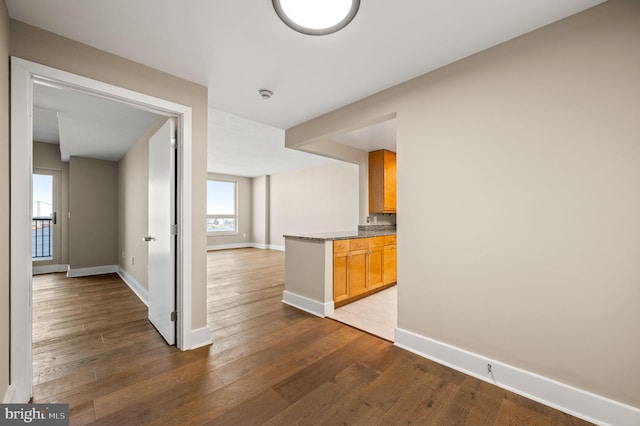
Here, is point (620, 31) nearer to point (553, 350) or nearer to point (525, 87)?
point (525, 87)

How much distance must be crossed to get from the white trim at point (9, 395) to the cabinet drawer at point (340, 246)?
8.61 ft

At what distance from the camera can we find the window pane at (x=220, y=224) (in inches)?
345

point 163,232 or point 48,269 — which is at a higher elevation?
point 163,232

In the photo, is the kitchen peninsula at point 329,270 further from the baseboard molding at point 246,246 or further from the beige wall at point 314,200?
the baseboard molding at point 246,246

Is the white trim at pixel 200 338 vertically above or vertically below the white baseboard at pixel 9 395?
below

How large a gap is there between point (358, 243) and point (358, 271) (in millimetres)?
382

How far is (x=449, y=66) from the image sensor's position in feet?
6.73

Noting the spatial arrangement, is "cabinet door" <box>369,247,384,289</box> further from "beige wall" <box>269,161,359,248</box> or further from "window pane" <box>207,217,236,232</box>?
"window pane" <box>207,217,236,232</box>

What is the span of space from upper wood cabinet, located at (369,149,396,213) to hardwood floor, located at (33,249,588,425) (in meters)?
2.44

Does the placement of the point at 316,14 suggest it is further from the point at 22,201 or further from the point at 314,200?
the point at 314,200

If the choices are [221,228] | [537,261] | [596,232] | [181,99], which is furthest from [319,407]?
[221,228]

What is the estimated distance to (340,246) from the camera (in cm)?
329

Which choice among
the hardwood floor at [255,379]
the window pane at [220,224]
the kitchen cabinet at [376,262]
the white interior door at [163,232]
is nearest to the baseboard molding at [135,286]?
the hardwood floor at [255,379]

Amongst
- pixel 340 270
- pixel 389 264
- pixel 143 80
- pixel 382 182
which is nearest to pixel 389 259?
pixel 389 264
